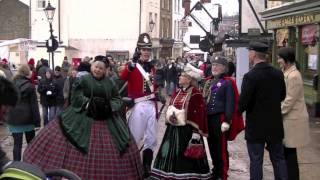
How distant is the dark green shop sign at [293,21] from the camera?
1780 cm

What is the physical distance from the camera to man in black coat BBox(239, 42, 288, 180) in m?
6.87

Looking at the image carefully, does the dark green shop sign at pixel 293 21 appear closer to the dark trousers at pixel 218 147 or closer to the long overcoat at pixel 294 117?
the dark trousers at pixel 218 147

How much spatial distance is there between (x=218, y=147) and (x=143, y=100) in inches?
48.2

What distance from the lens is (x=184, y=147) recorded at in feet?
25.2

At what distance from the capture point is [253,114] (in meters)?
6.95

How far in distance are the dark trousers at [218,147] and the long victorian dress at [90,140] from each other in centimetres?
103

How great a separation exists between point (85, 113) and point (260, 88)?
2192mm

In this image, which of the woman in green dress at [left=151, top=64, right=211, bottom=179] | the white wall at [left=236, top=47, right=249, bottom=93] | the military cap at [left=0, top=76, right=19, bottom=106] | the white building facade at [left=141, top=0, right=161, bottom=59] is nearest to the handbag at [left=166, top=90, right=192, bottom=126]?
the woman in green dress at [left=151, top=64, right=211, bottom=179]

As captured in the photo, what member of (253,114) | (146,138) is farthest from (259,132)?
(146,138)

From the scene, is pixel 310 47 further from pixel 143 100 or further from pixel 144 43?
pixel 143 100

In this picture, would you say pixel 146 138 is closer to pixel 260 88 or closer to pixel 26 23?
pixel 260 88

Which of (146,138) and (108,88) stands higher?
(108,88)

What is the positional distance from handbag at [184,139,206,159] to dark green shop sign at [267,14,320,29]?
10.7m

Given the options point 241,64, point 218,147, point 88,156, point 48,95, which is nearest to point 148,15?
point 241,64
